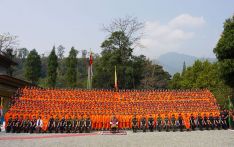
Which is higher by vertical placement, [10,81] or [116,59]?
[116,59]

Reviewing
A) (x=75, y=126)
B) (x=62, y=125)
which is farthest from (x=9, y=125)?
(x=75, y=126)

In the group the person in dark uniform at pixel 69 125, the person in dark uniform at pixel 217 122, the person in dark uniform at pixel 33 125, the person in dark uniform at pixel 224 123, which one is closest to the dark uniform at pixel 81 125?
the person in dark uniform at pixel 69 125

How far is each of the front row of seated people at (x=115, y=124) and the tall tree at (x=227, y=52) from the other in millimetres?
4956

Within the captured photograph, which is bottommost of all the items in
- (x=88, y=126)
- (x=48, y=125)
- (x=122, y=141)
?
(x=122, y=141)

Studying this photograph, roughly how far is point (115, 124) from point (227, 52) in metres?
12.7

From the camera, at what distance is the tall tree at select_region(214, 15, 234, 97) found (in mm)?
26438

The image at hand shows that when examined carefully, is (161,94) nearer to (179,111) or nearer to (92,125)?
(179,111)

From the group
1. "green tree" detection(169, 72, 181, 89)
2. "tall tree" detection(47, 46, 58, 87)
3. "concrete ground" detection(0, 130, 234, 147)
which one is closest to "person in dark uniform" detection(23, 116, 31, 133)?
"concrete ground" detection(0, 130, 234, 147)

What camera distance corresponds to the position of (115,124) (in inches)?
870

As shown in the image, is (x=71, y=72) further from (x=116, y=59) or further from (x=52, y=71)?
(x=116, y=59)

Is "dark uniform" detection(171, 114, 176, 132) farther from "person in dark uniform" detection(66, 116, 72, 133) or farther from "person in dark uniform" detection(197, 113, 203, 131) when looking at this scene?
"person in dark uniform" detection(66, 116, 72, 133)

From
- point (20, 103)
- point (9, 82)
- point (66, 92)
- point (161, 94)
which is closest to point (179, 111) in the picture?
point (161, 94)

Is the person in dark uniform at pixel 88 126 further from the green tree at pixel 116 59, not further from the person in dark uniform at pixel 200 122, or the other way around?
the green tree at pixel 116 59

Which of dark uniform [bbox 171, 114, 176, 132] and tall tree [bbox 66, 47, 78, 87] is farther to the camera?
tall tree [bbox 66, 47, 78, 87]
